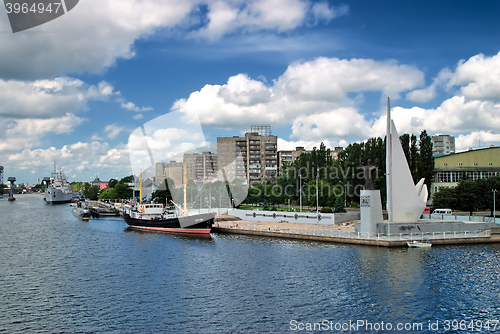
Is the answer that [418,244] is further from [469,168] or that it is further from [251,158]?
[251,158]

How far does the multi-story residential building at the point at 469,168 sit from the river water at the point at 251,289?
108 ft

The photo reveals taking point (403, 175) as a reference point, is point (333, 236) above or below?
below

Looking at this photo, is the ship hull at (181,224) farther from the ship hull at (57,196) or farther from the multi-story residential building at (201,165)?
the ship hull at (57,196)

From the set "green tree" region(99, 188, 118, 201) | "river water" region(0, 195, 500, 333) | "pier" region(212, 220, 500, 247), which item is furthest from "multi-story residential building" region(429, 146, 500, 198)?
"green tree" region(99, 188, 118, 201)

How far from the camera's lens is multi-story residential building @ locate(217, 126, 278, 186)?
390ft

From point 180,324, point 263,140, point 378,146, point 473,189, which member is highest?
point 263,140

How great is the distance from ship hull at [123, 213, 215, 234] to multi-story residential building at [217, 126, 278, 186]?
54.6 m

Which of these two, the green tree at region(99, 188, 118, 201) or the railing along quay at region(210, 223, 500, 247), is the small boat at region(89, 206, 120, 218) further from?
the railing along quay at region(210, 223, 500, 247)

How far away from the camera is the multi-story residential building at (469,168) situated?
228ft

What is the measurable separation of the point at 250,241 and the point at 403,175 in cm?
1871

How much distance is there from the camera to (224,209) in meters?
72.4

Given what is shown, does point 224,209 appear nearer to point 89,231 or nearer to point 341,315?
point 89,231

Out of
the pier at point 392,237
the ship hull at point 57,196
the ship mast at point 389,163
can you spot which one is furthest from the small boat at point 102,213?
the ship hull at point 57,196

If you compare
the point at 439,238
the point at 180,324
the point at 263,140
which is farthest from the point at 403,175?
→ the point at 263,140
